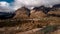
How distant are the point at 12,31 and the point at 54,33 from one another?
1378 cm

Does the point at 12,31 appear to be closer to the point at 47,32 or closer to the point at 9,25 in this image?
the point at 9,25

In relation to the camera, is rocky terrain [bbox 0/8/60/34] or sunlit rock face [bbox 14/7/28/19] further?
sunlit rock face [bbox 14/7/28/19]

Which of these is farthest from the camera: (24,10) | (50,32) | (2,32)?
(24,10)

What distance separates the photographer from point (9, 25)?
43250 millimetres

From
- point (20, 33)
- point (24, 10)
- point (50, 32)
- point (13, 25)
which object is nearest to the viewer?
point (50, 32)

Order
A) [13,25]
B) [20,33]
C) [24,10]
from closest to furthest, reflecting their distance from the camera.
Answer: [20,33] < [13,25] < [24,10]

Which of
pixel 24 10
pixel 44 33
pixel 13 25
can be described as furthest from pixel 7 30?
pixel 24 10

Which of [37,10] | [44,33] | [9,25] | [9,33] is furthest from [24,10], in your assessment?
[44,33]

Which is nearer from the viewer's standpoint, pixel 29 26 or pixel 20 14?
pixel 29 26

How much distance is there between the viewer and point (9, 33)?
37.1 metres

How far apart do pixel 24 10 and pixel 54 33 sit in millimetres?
76099

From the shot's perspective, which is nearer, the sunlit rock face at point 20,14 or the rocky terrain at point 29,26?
the rocky terrain at point 29,26

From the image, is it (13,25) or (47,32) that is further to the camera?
(13,25)

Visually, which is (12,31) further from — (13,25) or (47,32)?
(47,32)
